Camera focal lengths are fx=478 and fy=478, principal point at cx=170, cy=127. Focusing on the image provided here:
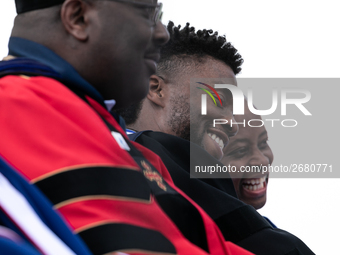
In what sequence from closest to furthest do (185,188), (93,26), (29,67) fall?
1. (29,67)
2. (93,26)
3. (185,188)

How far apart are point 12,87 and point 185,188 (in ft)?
3.32

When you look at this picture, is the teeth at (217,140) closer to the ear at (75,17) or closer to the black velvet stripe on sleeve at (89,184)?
the ear at (75,17)

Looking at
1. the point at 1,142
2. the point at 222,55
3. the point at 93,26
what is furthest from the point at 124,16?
the point at 222,55

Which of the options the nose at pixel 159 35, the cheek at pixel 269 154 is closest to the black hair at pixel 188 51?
the cheek at pixel 269 154

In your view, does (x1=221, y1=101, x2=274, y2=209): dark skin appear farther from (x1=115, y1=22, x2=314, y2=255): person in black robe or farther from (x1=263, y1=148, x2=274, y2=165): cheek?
(x1=115, y1=22, x2=314, y2=255): person in black robe

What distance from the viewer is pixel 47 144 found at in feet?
3.43

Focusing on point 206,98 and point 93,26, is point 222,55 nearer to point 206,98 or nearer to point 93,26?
point 206,98

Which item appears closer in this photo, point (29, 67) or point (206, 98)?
point (29, 67)

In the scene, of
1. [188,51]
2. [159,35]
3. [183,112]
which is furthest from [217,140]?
[159,35]

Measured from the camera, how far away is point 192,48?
2674mm

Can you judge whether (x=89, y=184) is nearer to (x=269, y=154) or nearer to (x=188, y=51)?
(x=188, y=51)

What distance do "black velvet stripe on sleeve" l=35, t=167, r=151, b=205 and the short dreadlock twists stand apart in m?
1.56

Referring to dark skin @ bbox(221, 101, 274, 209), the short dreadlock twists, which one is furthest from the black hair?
dark skin @ bbox(221, 101, 274, 209)

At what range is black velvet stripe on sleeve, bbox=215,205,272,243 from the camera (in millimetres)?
1900
